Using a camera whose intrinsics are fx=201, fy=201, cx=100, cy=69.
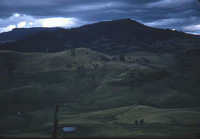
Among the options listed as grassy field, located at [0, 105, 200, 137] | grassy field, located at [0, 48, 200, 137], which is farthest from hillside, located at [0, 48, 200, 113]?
grassy field, located at [0, 105, 200, 137]

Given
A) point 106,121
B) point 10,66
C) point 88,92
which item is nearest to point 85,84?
point 88,92

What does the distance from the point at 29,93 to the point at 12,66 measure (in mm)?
49649

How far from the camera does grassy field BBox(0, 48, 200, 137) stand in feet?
235

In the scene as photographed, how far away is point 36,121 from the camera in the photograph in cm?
7712

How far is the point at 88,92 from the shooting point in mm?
119125

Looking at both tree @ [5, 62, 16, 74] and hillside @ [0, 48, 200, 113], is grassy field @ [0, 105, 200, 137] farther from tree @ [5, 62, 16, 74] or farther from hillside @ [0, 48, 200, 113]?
tree @ [5, 62, 16, 74]

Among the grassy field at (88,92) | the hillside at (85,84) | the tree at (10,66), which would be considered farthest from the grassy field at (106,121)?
the tree at (10,66)

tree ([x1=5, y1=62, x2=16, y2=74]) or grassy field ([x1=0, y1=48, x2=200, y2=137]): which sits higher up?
tree ([x1=5, y1=62, x2=16, y2=74])

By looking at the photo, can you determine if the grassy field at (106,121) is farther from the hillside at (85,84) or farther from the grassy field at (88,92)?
the hillside at (85,84)

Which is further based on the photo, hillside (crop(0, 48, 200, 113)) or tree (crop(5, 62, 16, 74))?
tree (crop(5, 62, 16, 74))

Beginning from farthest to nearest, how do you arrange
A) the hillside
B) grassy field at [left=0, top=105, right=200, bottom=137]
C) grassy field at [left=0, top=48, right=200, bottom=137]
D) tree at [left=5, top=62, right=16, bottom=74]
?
tree at [left=5, top=62, right=16, bottom=74], the hillside, grassy field at [left=0, top=48, right=200, bottom=137], grassy field at [left=0, top=105, right=200, bottom=137]

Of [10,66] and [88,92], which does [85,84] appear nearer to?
[88,92]

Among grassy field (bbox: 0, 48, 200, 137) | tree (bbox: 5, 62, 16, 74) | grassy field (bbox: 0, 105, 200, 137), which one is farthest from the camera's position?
tree (bbox: 5, 62, 16, 74)

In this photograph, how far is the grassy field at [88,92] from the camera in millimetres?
71562
